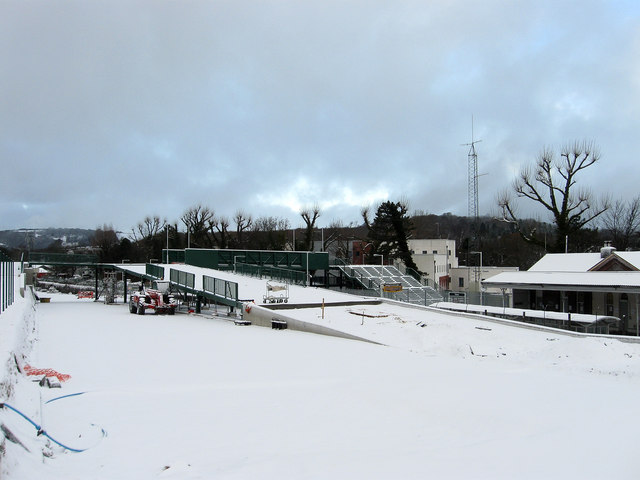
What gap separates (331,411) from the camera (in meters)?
7.92

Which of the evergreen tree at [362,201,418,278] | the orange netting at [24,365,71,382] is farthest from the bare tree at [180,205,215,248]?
the orange netting at [24,365,71,382]

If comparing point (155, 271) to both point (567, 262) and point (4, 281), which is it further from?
point (567, 262)

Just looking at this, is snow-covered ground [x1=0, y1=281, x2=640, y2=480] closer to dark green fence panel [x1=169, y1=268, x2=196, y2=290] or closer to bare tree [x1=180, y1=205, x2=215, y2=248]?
dark green fence panel [x1=169, y1=268, x2=196, y2=290]

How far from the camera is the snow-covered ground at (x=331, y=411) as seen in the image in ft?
18.1

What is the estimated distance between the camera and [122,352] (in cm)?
1388

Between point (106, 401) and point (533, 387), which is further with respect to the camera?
point (533, 387)

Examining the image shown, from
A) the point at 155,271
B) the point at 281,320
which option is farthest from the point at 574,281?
the point at 155,271

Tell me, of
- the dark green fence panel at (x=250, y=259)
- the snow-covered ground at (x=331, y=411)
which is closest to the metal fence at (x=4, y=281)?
the snow-covered ground at (x=331, y=411)

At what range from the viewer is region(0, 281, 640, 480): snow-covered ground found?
5516 mm

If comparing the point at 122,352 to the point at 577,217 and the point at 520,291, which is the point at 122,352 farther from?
the point at 577,217

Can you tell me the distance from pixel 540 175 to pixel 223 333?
1324 inches

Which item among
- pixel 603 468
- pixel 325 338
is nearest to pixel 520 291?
pixel 325 338

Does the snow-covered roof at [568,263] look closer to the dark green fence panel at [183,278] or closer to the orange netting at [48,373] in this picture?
the dark green fence panel at [183,278]

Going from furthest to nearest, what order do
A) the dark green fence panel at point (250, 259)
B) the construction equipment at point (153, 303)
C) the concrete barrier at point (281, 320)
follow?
the dark green fence panel at point (250, 259) < the construction equipment at point (153, 303) < the concrete barrier at point (281, 320)
